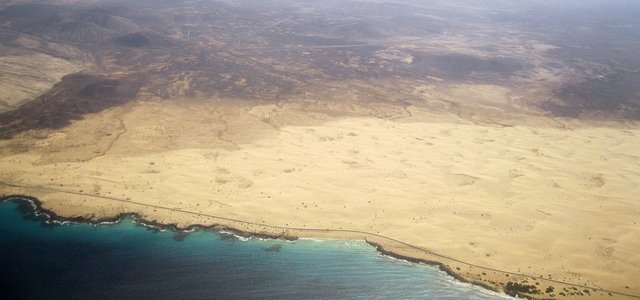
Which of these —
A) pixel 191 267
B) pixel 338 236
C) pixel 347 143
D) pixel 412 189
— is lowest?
pixel 191 267

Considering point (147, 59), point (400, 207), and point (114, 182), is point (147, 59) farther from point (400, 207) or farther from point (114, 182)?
point (400, 207)

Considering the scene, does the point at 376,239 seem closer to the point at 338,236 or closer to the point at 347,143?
the point at 338,236

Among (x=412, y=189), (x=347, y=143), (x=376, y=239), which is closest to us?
(x=376, y=239)

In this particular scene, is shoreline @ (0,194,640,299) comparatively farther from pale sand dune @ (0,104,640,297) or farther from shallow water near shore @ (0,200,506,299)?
shallow water near shore @ (0,200,506,299)

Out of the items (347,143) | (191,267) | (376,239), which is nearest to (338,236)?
(376,239)

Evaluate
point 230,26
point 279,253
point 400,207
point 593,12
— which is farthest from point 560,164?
point 593,12

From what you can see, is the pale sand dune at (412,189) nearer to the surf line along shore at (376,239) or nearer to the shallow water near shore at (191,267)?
the surf line along shore at (376,239)

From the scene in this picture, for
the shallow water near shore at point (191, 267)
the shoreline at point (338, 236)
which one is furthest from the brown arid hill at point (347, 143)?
the shallow water near shore at point (191, 267)
